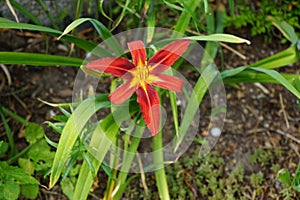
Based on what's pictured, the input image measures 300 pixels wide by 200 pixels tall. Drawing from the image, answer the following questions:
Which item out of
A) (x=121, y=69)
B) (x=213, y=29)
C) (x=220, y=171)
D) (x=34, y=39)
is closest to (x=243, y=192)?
(x=220, y=171)

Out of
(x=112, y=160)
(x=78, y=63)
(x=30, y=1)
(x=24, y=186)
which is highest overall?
(x=30, y=1)

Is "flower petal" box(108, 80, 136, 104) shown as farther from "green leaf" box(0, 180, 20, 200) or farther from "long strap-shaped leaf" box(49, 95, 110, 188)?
"green leaf" box(0, 180, 20, 200)

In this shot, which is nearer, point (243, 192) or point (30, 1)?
point (243, 192)

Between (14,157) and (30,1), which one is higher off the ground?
(30,1)

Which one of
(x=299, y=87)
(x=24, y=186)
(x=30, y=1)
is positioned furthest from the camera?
(x=30, y=1)

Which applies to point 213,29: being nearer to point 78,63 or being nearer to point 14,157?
point 78,63

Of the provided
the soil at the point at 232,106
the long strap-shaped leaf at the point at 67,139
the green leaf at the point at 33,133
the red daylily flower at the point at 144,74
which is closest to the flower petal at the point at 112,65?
the red daylily flower at the point at 144,74
